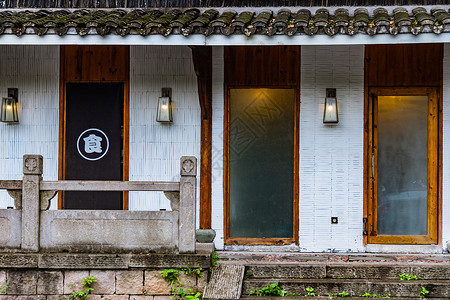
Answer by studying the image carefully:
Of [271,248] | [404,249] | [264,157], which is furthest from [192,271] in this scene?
[404,249]

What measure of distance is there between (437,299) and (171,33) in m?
5.22

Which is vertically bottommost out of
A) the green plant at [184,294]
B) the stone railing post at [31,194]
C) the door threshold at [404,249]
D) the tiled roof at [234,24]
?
the green plant at [184,294]

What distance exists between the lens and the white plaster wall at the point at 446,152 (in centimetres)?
995

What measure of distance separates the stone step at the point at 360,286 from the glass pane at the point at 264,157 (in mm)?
2018

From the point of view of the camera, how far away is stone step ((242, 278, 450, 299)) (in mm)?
8055

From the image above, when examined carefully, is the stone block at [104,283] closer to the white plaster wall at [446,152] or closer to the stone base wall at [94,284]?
the stone base wall at [94,284]

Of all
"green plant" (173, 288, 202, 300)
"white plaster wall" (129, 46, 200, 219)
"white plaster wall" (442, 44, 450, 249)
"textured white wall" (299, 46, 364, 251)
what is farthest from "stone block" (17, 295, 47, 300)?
"white plaster wall" (442, 44, 450, 249)

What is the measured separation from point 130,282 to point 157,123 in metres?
3.04

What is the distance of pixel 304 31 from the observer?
27.7 feet

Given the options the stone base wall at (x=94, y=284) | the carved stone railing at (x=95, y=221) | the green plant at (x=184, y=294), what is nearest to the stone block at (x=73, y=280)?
the stone base wall at (x=94, y=284)

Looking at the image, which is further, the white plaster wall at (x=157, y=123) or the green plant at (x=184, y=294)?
the white plaster wall at (x=157, y=123)

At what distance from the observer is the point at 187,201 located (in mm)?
8227

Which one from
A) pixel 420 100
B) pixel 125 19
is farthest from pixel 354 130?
pixel 125 19

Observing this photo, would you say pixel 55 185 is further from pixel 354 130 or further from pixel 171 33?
pixel 354 130
